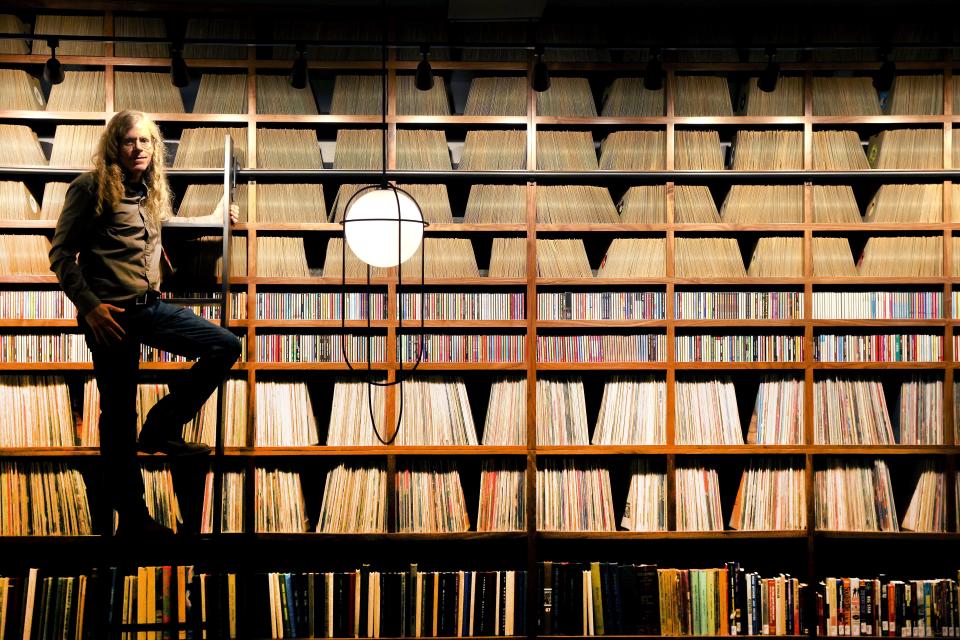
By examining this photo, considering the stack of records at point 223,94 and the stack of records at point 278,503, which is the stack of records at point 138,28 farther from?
the stack of records at point 278,503

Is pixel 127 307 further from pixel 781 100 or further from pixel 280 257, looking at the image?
pixel 781 100

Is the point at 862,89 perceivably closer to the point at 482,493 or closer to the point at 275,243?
the point at 482,493

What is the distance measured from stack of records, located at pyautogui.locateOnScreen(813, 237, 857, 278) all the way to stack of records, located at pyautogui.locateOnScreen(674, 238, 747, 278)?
1.16ft

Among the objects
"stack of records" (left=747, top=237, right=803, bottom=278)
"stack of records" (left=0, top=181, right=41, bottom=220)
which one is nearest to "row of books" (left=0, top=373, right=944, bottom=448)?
"stack of records" (left=747, top=237, right=803, bottom=278)

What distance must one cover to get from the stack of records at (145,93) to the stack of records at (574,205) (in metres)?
1.81

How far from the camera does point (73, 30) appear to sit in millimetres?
3486

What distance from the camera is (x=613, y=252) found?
3.50m

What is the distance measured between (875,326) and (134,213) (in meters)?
3.31

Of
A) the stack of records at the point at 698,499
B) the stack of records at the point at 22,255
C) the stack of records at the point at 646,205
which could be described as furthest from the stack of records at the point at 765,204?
the stack of records at the point at 22,255

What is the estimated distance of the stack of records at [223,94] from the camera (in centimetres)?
350

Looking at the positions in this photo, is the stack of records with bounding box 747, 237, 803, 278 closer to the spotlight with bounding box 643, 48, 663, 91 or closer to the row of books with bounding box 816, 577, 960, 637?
the spotlight with bounding box 643, 48, 663, 91

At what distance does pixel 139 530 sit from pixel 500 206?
2056 millimetres

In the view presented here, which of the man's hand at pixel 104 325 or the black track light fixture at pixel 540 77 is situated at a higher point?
the black track light fixture at pixel 540 77

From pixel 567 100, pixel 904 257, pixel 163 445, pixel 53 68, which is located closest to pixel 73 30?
pixel 53 68
